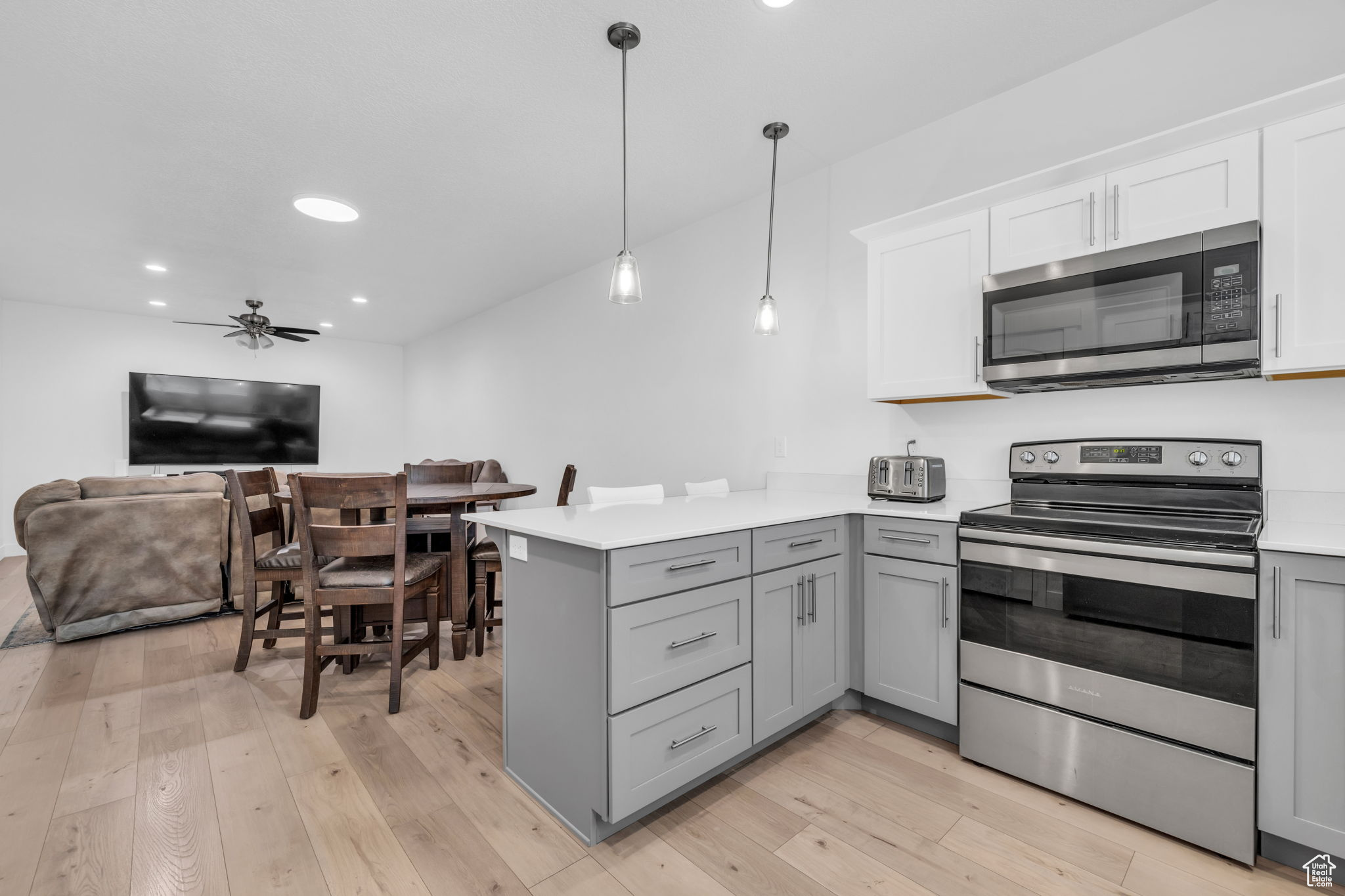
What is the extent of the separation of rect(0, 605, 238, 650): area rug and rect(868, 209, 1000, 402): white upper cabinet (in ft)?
14.1

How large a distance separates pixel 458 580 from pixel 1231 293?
318 centimetres

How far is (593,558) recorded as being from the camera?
1.58 m

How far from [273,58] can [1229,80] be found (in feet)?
11.4

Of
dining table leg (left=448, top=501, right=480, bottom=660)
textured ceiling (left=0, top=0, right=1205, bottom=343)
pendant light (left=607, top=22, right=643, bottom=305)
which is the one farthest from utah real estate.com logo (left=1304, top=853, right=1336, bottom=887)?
dining table leg (left=448, top=501, right=480, bottom=660)

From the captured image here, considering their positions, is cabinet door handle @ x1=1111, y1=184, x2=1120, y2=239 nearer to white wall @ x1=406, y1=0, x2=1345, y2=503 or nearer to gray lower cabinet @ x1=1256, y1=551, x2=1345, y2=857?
white wall @ x1=406, y1=0, x2=1345, y2=503

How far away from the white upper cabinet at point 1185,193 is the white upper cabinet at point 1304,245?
1.9 inches

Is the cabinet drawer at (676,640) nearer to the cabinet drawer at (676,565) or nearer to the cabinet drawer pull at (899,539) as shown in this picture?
the cabinet drawer at (676,565)

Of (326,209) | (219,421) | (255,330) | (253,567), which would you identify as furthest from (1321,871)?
(219,421)

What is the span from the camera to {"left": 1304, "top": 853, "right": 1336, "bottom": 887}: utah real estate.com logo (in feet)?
4.80

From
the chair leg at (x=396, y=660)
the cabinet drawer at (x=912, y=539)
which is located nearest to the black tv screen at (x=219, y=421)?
the chair leg at (x=396, y=660)

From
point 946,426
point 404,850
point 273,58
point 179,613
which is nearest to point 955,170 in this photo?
point 946,426

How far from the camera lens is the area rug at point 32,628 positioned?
3.24 meters

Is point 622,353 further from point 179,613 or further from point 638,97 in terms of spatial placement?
point 179,613

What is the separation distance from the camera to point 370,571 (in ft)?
8.22
